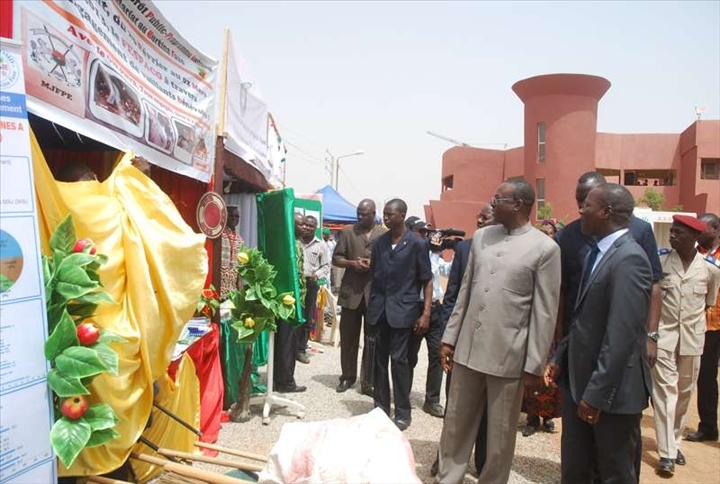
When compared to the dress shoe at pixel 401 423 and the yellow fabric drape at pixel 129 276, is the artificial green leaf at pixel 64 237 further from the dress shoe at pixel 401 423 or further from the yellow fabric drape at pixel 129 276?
the dress shoe at pixel 401 423

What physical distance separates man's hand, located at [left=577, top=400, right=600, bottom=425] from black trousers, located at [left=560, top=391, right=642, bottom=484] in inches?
2.6

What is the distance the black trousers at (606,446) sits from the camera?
259cm

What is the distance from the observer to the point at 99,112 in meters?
2.92

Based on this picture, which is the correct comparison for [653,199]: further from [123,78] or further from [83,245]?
[83,245]

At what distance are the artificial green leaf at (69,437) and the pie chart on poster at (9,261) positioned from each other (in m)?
0.54

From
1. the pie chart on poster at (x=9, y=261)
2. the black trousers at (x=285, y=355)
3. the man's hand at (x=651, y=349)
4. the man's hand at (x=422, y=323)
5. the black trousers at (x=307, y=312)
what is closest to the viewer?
the pie chart on poster at (x=9, y=261)

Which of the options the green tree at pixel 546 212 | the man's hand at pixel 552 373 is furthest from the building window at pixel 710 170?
the man's hand at pixel 552 373

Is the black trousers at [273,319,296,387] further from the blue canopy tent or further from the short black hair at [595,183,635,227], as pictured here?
the blue canopy tent

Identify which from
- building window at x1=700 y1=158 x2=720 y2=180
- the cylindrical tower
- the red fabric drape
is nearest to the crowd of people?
the red fabric drape

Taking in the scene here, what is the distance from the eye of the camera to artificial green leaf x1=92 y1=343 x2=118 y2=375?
75.3 inches

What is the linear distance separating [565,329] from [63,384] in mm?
2855

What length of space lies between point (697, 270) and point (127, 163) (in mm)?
4349

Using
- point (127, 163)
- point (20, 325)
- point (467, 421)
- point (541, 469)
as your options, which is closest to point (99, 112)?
point (127, 163)

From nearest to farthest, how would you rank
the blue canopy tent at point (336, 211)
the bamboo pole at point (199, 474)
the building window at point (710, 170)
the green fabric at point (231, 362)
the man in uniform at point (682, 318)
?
the bamboo pole at point (199, 474), the man in uniform at point (682, 318), the green fabric at point (231, 362), the blue canopy tent at point (336, 211), the building window at point (710, 170)
